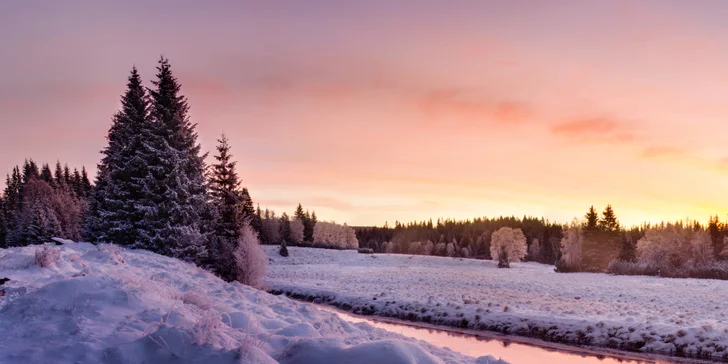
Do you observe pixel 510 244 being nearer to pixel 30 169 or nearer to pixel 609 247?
pixel 609 247

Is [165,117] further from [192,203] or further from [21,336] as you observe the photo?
[21,336]

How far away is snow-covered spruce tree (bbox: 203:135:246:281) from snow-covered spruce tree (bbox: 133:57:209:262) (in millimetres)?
1026

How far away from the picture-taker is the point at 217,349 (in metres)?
5.84

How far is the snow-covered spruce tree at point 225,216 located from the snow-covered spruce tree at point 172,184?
103 centimetres

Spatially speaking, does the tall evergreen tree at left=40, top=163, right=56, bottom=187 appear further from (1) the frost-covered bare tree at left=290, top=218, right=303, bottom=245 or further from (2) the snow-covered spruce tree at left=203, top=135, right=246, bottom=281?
(2) the snow-covered spruce tree at left=203, top=135, right=246, bottom=281

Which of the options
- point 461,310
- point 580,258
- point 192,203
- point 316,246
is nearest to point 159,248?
point 192,203

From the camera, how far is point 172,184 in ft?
79.2

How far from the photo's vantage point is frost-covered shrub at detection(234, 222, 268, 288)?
25.7m

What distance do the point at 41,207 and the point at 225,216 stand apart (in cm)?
3710

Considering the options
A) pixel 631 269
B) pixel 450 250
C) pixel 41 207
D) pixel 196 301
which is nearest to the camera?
pixel 196 301

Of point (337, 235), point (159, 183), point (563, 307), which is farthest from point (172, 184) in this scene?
point (337, 235)

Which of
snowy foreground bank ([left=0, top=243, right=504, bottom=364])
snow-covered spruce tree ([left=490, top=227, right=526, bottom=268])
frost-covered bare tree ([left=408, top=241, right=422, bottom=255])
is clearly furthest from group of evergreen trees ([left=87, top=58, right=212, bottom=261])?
frost-covered bare tree ([left=408, top=241, right=422, bottom=255])

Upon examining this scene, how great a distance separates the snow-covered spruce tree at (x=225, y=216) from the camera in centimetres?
2625

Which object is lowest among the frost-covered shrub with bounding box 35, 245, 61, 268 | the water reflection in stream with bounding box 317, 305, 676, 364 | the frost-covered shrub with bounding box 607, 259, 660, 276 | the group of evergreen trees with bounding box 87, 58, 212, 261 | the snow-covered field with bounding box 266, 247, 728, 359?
the water reflection in stream with bounding box 317, 305, 676, 364
